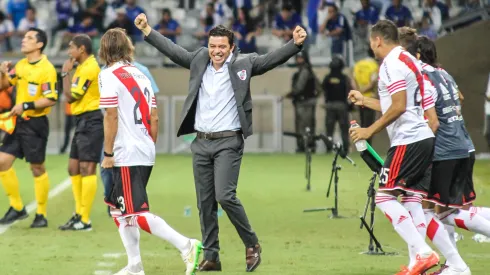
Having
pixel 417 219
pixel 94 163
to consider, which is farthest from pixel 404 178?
pixel 94 163

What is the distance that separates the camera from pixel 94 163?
12.4 meters

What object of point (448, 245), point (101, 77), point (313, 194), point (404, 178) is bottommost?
point (313, 194)

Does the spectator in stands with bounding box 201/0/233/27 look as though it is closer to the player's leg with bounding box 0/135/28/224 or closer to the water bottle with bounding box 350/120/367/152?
the player's leg with bounding box 0/135/28/224

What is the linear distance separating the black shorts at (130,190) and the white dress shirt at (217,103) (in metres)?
0.79

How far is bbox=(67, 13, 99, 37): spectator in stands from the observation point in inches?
1020

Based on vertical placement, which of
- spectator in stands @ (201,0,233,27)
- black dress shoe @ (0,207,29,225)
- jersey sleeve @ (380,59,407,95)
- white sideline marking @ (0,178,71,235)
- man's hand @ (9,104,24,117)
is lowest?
white sideline marking @ (0,178,71,235)

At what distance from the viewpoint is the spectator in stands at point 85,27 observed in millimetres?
25906

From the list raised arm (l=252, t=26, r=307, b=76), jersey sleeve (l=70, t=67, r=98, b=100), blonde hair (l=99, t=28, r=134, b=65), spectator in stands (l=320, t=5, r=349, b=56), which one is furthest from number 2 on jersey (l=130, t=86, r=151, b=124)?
spectator in stands (l=320, t=5, r=349, b=56)

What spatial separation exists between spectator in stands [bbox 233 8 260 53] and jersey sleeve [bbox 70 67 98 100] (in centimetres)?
1257

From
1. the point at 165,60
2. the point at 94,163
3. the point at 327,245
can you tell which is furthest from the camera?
the point at 165,60

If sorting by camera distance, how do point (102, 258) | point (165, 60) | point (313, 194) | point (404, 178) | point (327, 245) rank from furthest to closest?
1. point (165, 60)
2. point (313, 194)
3. point (327, 245)
4. point (102, 258)
5. point (404, 178)

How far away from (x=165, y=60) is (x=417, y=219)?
1720cm

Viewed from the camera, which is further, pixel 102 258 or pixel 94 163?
pixel 94 163

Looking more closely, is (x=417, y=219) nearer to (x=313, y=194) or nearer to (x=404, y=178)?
(x=404, y=178)
